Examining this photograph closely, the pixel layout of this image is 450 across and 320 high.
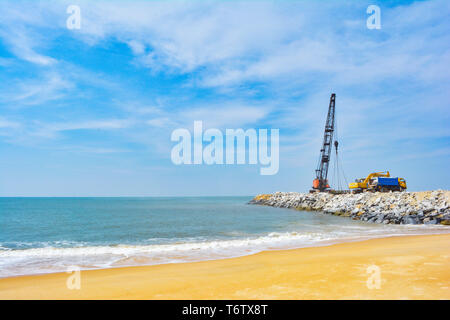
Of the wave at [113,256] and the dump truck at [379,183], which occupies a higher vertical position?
the dump truck at [379,183]

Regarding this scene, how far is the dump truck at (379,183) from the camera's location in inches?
1919

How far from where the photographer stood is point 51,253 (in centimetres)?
1461

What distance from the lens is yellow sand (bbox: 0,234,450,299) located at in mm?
6840

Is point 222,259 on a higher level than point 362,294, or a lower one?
lower

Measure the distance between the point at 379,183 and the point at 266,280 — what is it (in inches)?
1896

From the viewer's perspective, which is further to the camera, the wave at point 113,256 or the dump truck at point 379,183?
the dump truck at point 379,183

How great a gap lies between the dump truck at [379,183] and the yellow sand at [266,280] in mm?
41037
